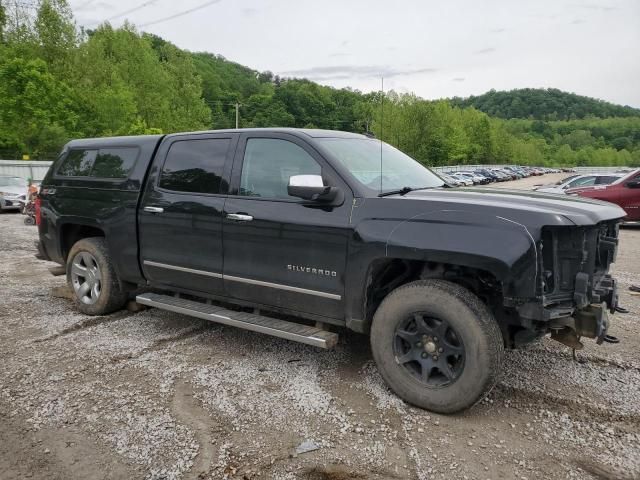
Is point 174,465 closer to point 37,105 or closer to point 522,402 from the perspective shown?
point 522,402

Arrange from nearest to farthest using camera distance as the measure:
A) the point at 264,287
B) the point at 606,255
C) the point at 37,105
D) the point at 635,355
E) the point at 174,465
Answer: the point at 174,465 → the point at 606,255 → the point at 264,287 → the point at 635,355 → the point at 37,105

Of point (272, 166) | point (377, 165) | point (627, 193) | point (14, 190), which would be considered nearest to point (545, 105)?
point (627, 193)

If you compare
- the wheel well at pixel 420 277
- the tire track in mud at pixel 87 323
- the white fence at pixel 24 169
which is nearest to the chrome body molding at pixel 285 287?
the wheel well at pixel 420 277

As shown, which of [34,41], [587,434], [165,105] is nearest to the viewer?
[587,434]

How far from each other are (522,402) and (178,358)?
108 inches

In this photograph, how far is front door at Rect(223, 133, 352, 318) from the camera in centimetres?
371

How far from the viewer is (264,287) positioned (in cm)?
407

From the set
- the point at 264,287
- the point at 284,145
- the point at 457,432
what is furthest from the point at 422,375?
the point at 284,145

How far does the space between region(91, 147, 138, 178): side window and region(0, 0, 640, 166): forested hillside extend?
2418 mm

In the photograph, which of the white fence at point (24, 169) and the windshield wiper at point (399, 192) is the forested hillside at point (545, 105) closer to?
the white fence at point (24, 169)

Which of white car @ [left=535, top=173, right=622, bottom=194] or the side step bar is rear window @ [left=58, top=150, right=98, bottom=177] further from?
white car @ [left=535, top=173, right=622, bottom=194]

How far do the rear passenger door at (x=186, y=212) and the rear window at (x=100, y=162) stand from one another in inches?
15.7

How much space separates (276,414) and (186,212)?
2013 millimetres

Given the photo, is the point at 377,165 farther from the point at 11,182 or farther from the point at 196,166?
the point at 11,182
